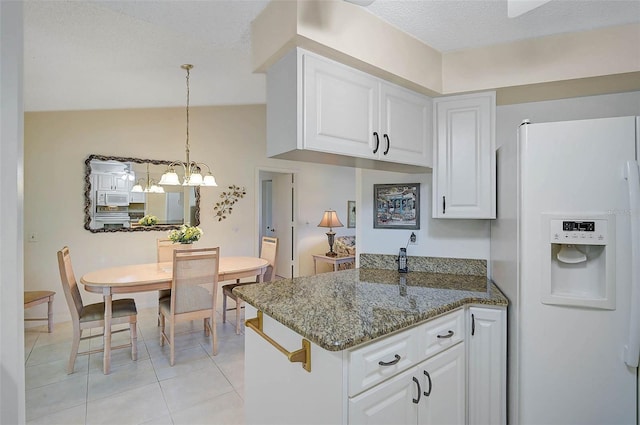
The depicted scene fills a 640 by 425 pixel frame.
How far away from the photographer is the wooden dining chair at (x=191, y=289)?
8.92 feet

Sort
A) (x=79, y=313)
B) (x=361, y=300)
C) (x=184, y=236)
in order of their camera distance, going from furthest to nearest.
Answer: (x=184, y=236) → (x=79, y=313) → (x=361, y=300)

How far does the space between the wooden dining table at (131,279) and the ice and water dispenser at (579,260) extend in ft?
8.73

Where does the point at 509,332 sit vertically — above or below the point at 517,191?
below

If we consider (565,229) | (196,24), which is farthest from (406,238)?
(196,24)

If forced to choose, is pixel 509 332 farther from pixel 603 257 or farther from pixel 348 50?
pixel 348 50

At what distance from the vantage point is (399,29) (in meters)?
1.71

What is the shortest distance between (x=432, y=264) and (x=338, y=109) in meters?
1.38

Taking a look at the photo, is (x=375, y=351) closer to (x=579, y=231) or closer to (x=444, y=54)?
(x=579, y=231)

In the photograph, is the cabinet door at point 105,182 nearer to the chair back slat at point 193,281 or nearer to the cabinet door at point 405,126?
the chair back slat at point 193,281

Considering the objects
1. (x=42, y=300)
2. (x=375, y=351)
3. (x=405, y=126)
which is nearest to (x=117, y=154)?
(x=42, y=300)

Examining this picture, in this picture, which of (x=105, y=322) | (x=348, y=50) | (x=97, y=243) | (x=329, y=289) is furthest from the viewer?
(x=97, y=243)

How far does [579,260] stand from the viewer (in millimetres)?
1399

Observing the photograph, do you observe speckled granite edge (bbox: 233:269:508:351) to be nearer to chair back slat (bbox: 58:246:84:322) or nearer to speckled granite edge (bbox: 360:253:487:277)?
speckled granite edge (bbox: 360:253:487:277)

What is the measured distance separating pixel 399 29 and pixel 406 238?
141 cm
